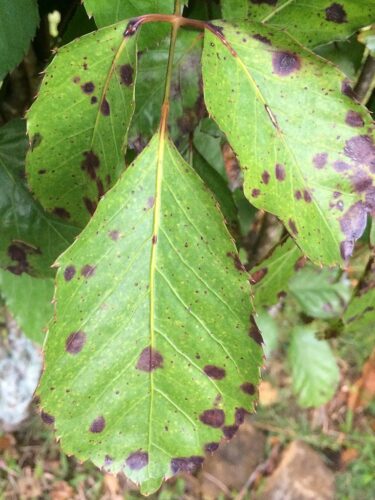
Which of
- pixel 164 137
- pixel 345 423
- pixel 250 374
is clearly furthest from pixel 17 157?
pixel 345 423

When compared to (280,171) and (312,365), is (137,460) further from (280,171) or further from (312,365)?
(312,365)

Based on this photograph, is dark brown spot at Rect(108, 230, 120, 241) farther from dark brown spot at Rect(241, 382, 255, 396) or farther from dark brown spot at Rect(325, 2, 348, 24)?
dark brown spot at Rect(325, 2, 348, 24)

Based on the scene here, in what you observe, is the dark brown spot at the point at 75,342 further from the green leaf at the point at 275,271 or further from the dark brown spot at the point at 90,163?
the green leaf at the point at 275,271

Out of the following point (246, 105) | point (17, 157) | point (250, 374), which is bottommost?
point (250, 374)

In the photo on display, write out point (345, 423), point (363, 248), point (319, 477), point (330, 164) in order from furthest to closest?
point (345, 423) → point (319, 477) → point (363, 248) → point (330, 164)

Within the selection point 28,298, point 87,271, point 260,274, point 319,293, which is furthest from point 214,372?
point 319,293

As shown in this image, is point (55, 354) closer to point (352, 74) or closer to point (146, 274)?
point (146, 274)

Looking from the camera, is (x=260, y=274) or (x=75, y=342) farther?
(x=260, y=274)
